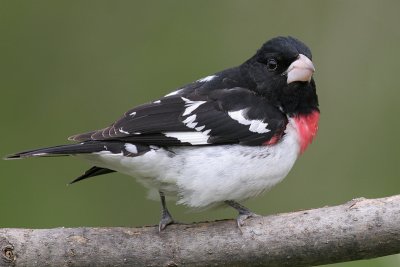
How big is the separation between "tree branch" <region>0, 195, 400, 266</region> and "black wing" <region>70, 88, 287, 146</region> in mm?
416

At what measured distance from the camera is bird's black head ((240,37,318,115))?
4.38 meters

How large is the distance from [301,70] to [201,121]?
22.0 inches

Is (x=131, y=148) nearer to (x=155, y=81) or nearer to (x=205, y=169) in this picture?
(x=205, y=169)

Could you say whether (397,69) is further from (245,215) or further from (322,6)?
(245,215)

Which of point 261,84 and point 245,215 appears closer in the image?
point 245,215

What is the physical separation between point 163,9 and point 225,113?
2658mm

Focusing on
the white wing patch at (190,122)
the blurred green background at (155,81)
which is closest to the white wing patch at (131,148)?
the white wing patch at (190,122)

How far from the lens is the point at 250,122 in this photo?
4289 millimetres

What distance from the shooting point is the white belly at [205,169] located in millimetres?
4105

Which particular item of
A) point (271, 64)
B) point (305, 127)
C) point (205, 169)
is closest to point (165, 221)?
point (205, 169)

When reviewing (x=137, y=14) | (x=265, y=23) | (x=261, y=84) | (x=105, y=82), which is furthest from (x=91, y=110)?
(x=261, y=84)

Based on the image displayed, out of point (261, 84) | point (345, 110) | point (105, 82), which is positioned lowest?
point (345, 110)

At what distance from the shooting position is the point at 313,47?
660 centimetres

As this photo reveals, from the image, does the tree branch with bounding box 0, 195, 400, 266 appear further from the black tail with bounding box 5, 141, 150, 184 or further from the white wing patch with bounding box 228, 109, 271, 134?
the white wing patch with bounding box 228, 109, 271, 134
